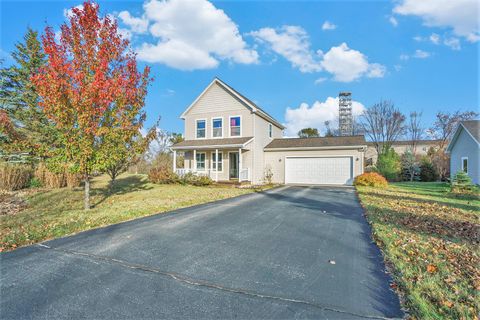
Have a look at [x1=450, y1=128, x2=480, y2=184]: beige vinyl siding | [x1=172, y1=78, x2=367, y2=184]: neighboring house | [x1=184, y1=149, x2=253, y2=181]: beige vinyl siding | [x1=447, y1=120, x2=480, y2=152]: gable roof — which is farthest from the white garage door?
[x1=447, y1=120, x2=480, y2=152]: gable roof

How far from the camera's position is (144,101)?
370 inches

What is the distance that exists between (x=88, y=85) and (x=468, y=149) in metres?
23.3

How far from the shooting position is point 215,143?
1800 centimetres

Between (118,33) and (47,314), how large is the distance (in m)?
8.85

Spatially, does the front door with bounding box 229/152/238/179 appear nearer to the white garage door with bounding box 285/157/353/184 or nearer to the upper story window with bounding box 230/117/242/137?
the upper story window with bounding box 230/117/242/137

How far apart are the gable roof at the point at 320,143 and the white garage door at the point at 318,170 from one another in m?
0.99

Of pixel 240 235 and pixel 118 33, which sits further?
pixel 118 33

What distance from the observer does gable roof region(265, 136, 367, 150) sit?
17.9m

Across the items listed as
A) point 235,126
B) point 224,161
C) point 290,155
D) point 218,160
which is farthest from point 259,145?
point 218,160

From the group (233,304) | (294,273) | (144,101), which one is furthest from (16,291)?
(144,101)

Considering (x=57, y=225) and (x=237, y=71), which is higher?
(x=237, y=71)

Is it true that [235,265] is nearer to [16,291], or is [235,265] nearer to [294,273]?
[294,273]

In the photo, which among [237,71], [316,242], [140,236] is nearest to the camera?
[316,242]

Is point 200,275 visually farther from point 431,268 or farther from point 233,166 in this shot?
point 233,166
